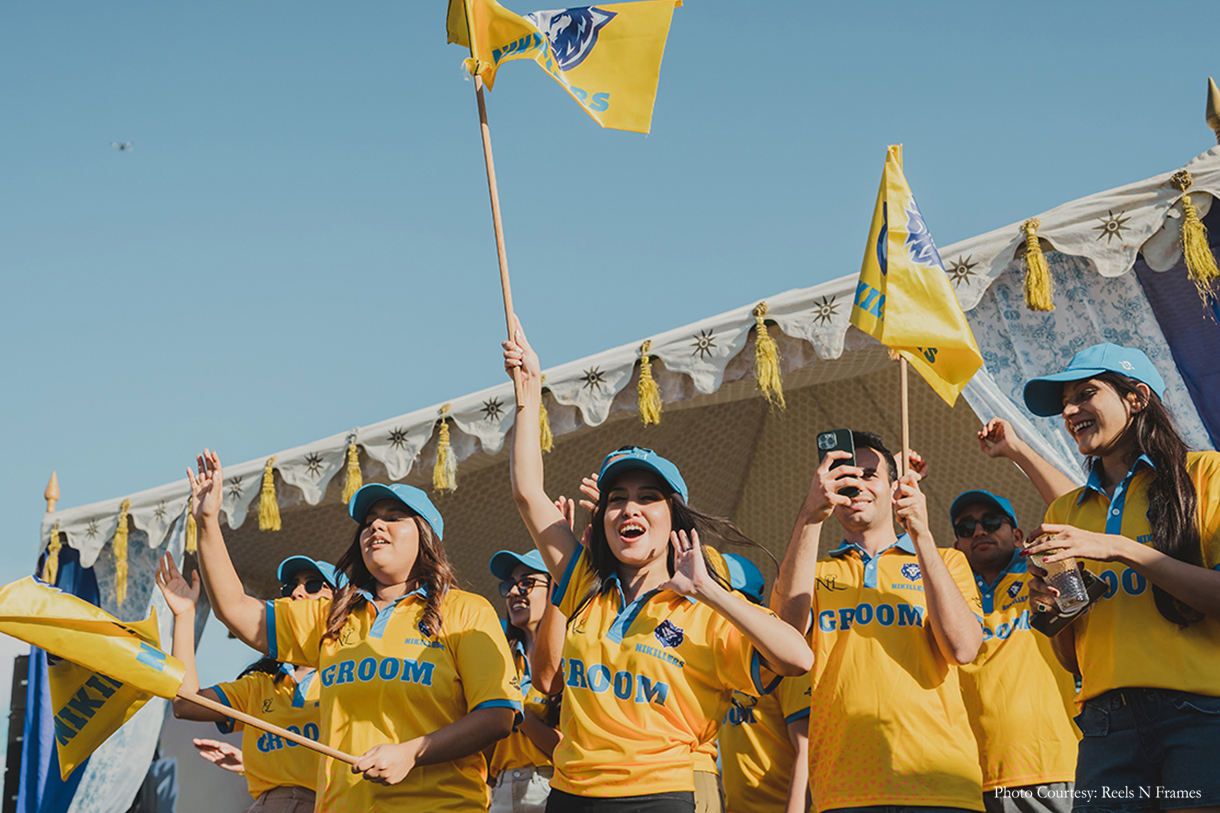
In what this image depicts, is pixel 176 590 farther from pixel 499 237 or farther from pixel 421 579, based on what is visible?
pixel 499 237

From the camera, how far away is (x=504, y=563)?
430cm

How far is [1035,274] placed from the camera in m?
3.79

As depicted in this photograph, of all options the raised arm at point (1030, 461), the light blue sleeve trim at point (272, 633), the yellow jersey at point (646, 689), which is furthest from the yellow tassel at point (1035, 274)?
the light blue sleeve trim at point (272, 633)

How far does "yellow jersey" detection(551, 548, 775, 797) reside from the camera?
2.19 meters

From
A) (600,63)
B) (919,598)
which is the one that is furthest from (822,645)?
(600,63)

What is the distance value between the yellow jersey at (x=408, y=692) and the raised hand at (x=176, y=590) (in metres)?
0.62

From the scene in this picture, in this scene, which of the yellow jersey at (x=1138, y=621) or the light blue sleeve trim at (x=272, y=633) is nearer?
the yellow jersey at (x=1138, y=621)

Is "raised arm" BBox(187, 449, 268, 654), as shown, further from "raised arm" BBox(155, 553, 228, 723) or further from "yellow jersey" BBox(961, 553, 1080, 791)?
"yellow jersey" BBox(961, 553, 1080, 791)

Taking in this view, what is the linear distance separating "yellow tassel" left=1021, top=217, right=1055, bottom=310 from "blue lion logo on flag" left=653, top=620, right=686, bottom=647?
214 centimetres

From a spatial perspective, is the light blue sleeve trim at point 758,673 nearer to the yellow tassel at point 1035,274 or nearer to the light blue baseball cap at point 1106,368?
the light blue baseball cap at point 1106,368

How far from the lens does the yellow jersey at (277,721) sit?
3873 mm

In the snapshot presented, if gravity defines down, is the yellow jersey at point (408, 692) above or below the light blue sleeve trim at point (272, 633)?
below

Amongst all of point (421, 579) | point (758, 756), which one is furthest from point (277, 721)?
point (758, 756)

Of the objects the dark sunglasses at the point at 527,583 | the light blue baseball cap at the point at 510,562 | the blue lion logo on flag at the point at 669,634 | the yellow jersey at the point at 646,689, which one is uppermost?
the light blue baseball cap at the point at 510,562
